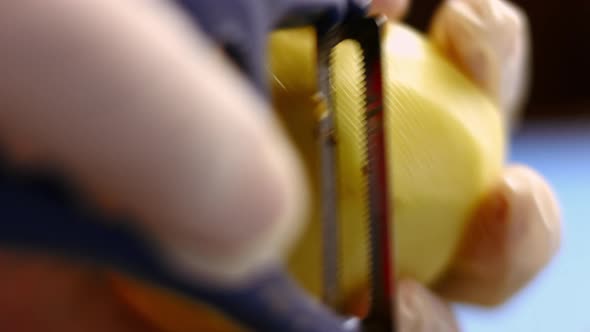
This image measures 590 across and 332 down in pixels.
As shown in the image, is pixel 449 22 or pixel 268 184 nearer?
pixel 268 184

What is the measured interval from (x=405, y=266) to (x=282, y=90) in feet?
0.36

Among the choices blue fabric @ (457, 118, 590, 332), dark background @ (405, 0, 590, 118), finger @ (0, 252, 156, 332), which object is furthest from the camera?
dark background @ (405, 0, 590, 118)

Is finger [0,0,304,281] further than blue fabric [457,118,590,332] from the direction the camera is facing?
No

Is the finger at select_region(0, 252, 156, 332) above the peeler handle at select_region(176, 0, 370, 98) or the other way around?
the other way around

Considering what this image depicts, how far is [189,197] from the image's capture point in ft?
0.48

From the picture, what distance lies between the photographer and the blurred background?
588mm

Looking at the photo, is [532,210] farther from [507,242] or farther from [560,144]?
[560,144]

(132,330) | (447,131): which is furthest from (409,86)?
(132,330)

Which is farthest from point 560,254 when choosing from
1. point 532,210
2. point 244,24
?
point 244,24

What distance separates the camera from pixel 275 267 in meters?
0.20

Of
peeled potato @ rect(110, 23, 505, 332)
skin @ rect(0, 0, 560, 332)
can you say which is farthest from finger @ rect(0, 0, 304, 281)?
peeled potato @ rect(110, 23, 505, 332)

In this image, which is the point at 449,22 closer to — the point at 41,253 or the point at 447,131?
the point at 447,131

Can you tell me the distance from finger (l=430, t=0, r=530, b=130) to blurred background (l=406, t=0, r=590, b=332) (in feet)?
0.73

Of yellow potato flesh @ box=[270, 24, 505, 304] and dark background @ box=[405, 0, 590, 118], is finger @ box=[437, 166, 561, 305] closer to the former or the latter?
yellow potato flesh @ box=[270, 24, 505, 304]
